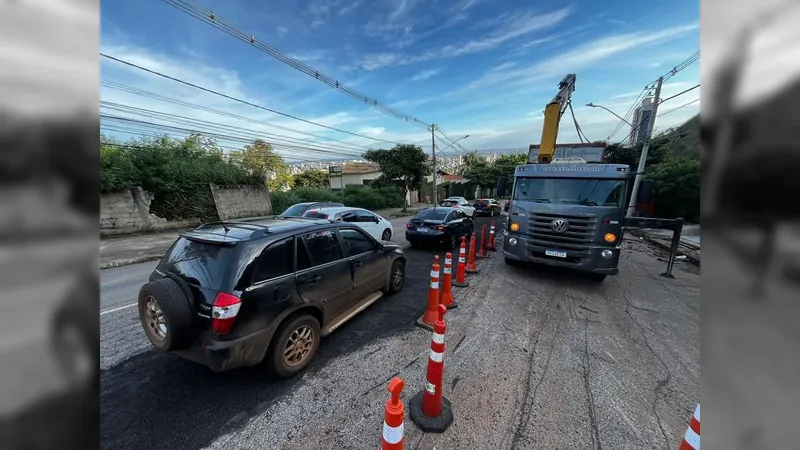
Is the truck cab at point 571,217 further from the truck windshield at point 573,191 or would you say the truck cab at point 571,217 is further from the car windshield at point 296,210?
the car windshield at point 296,210

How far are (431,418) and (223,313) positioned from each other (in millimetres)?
1959

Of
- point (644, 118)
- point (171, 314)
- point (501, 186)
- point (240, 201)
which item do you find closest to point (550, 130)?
point (501, 186)

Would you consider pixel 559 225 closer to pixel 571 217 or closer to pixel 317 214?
pixel 571 217

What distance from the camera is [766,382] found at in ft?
3.60

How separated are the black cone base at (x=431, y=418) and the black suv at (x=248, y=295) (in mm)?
1284

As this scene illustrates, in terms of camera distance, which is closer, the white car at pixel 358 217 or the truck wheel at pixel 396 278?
the truck wheel at pixel 396 278

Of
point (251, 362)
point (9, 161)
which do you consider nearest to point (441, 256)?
point (251, 362)

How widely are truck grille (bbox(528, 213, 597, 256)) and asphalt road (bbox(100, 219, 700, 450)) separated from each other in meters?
1.15

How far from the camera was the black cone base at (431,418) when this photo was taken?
2291mm

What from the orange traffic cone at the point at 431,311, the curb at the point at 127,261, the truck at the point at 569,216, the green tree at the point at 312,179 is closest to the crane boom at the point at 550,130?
the truck at the point at 569,216

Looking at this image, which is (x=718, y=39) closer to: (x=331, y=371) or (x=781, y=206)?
(x=781, y=206)

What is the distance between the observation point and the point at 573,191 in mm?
5570

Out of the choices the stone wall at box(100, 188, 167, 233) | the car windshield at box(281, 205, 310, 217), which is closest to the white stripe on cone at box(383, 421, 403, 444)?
the car windshield at box(281, 205, 310, 217)

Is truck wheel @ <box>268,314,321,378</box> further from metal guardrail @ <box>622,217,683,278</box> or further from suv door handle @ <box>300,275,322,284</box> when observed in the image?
metal guardrail @ <box>622,217,683,278</box>
